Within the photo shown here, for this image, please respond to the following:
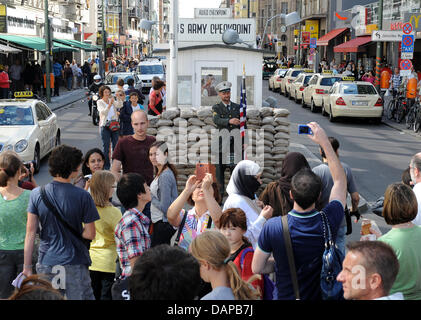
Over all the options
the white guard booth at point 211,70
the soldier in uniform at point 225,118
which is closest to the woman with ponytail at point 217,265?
the soldier in uniform at point 225,118

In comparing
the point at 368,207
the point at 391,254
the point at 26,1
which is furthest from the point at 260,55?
the point at 26,1

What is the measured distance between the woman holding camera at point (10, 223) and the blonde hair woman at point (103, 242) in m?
0.61

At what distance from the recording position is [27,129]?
1344 cm

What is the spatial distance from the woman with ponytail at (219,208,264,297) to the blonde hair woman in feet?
3.84

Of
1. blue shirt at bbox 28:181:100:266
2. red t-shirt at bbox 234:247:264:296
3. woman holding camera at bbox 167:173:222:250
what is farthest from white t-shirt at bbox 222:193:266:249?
blue shirt at bbox 28:181:100:266

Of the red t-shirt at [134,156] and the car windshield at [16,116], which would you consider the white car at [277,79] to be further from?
the red t-shirt at [134,156]

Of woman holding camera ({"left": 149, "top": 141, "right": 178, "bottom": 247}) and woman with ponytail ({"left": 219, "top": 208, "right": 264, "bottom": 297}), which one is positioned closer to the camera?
woman with ponytail ({"left": 219, "top": 208, "right": 264, "bottom": 297})

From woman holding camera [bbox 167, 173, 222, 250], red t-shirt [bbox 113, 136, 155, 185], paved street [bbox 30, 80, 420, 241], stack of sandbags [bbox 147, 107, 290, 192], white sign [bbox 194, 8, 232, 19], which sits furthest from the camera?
white sign [bbox 194, 8, 232, 19]

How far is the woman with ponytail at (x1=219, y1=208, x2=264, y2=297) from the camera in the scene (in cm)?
422

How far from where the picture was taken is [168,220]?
17.2 ft

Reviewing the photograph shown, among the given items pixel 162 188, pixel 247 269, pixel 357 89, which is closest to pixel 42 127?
pixel 162 188

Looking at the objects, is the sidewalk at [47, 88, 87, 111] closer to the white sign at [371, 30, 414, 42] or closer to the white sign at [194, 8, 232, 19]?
the white sign at [194, 8, 232, 19]

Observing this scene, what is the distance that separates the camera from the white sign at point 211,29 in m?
16.7

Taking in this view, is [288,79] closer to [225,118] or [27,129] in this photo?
[27,129]
